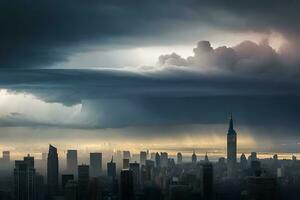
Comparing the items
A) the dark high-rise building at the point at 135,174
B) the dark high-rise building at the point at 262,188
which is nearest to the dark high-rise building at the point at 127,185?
the dark high-rise building at the point at 135,174

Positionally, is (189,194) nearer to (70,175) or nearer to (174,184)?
(174,184)

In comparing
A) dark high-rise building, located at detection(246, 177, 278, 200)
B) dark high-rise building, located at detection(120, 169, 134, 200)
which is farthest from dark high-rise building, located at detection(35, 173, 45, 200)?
dark high-rise building, located at detection(246, 177, 278, 200)

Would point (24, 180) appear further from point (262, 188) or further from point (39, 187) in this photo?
point (262, 188)

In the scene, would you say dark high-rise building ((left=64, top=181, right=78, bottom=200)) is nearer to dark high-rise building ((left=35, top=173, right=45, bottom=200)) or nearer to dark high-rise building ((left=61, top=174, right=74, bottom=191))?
dark high-rise building ((left=61, top=174, right=74, bottom=191))

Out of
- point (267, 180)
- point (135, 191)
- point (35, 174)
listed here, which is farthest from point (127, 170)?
point (267, 180)

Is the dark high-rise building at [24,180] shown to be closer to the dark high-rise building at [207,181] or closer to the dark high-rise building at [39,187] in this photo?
the dark high-rise building at [39,187]

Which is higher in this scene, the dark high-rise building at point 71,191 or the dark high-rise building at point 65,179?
the dark high-rise building at point 65,179

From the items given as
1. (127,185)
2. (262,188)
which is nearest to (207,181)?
(262,188)
